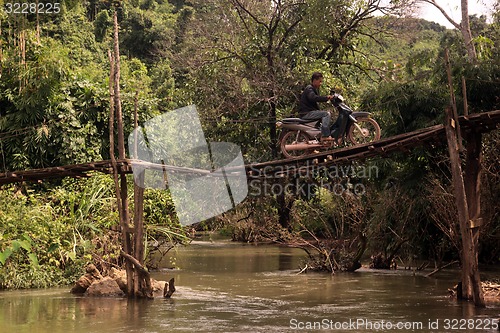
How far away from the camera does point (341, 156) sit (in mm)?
11125

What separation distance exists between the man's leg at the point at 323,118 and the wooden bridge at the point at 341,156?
0.48 metres

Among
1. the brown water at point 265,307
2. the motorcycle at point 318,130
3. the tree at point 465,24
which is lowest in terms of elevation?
the brown water at point 265,307

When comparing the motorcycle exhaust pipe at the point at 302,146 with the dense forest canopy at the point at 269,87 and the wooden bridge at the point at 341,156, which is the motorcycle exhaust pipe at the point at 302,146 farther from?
the dense forest canopy at the point at 269,87

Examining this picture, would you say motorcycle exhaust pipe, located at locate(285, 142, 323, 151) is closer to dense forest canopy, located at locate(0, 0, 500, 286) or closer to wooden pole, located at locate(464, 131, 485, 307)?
wooden pole, located at locate(464, 131, 485, 307)

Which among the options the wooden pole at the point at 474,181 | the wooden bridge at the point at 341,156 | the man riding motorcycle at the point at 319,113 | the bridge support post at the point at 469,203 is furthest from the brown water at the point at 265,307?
the man riding motorcycle at the point at 319,113

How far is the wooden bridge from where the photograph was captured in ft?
35.0

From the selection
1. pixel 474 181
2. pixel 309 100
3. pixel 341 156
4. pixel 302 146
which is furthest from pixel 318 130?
pixel 474 181

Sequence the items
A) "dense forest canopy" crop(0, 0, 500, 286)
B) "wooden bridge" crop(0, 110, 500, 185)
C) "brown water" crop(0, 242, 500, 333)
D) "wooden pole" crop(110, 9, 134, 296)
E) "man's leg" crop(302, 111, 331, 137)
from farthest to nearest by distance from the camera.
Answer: "dense forest canopy" crop(0, 0, 500, 286) < "wooden pole" crop(110, 9, 134, 296) < "man's leg" crop(302, 111, 331, 137) < "wooden bridge" crop(0, 110, 500, 185) < "brown water" crop(0, 242, 500, 333)

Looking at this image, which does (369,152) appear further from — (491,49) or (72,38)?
(72,38)

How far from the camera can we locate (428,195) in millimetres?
16031

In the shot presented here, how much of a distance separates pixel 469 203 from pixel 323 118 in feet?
8.22

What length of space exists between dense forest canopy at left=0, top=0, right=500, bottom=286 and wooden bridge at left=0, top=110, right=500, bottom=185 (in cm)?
199

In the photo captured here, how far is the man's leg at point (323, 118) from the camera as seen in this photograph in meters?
11.6

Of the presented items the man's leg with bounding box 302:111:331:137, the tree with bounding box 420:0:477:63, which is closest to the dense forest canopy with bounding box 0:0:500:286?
the tree with bounding box 420:0:477:63
